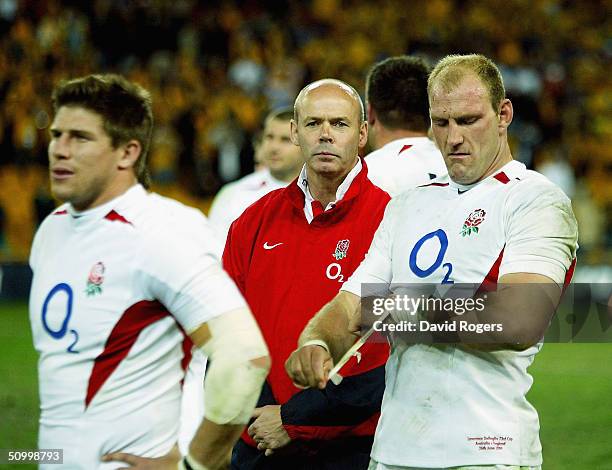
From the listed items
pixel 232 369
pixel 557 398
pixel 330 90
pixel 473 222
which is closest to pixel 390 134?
pixel 330 90

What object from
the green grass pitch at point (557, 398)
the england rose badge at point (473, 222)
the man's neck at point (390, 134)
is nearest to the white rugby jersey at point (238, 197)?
the man's neck at point (390, 134)

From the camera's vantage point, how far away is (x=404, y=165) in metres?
5.32

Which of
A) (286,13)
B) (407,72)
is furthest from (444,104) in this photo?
(286,13)

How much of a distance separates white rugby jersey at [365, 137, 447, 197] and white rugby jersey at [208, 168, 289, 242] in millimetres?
2076

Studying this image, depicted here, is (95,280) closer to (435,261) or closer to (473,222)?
(435,261)

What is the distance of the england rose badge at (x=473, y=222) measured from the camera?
3.78m

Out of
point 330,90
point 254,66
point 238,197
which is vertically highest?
point 254,66

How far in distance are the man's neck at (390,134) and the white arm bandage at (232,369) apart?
104 inches

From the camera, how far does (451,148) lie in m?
Answer: 3.88

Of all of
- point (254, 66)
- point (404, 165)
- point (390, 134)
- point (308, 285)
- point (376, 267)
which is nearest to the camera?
point (376, 267)

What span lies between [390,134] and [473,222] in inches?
79.9

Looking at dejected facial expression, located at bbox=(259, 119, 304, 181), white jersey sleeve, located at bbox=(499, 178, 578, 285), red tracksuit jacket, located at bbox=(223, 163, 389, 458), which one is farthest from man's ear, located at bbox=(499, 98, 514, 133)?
dejected facial expression, located at bbox=(259, 119, 304, 181)

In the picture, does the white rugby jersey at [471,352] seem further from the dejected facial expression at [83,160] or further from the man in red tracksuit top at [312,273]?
the dejected facial expression at [83,160]

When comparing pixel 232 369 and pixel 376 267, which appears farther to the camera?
→ pixel 376 267
